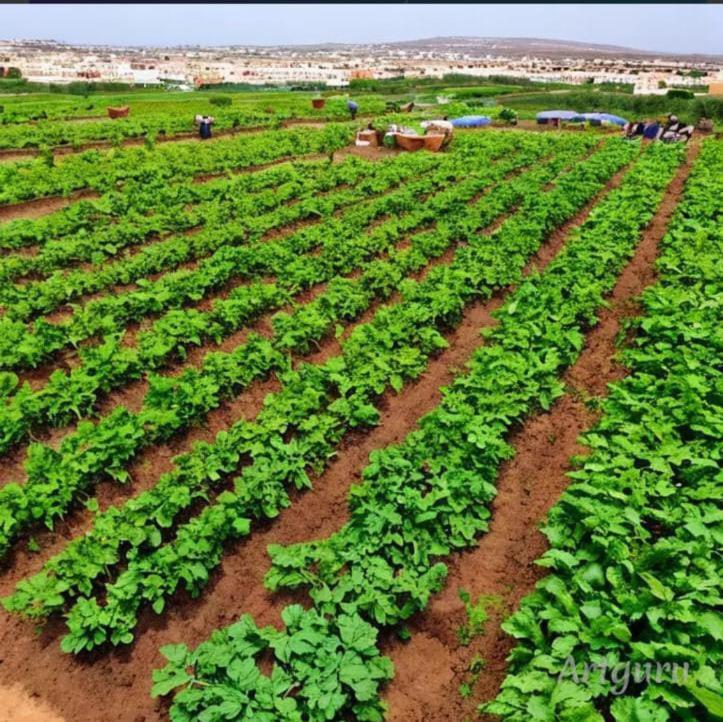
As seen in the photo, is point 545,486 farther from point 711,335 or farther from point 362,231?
point 362,231

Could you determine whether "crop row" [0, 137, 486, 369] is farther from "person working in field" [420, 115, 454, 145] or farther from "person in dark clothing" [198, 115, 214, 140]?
"person in dark clothing" [198, 115, 214, 140]

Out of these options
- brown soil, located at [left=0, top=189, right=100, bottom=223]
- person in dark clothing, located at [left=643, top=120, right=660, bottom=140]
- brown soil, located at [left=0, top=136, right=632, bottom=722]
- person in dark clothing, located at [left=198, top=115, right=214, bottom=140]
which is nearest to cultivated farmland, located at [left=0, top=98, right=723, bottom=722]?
brown soil, located at [left=0, top=136, right=632, bottom=722]

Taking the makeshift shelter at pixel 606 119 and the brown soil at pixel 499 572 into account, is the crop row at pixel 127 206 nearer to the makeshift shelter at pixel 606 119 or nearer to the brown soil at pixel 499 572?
the brown soil at pixel 499 572

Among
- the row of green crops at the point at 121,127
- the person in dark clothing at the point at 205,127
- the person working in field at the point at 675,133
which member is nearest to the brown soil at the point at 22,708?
the row of green crops at the point at 121,127

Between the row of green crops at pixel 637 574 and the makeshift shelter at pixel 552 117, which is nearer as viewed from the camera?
the row of green crops at pixel 637 574

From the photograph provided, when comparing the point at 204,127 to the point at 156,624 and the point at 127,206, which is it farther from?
the point at 156,624

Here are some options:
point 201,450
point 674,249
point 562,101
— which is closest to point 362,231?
point 674,249
